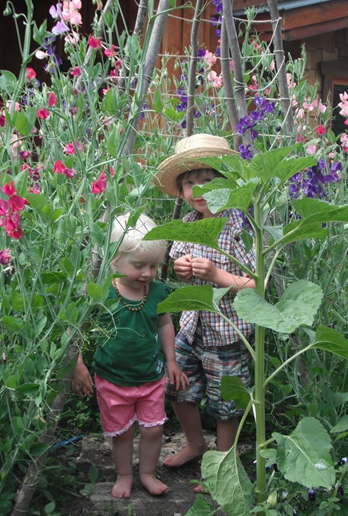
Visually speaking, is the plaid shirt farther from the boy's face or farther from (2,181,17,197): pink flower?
(2,181,17,197): pink flower

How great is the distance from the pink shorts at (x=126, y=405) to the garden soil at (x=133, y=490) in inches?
7.9

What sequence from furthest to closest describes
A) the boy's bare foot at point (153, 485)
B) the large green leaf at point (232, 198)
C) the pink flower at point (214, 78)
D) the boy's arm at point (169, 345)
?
the pink flower at point (214, 78) → the boy's arm at point (169, 345) → the boy's bare foot at point (153, 485) → the large green leaf at point (232, 198)

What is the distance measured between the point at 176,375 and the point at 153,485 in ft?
1.22

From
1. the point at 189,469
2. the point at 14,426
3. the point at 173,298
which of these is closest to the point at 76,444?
the point at 189,469

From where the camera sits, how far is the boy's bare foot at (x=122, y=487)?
7.95 feet

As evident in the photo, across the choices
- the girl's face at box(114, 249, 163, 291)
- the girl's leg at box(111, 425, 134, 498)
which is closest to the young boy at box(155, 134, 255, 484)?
the girl's face at box(114, 249, 163, 291)

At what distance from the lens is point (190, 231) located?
1832 millimetres

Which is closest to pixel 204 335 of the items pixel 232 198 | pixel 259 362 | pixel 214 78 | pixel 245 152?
pixel 245 152

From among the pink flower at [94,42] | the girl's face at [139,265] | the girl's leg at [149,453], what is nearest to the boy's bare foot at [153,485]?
the girl's leg at [149,453]

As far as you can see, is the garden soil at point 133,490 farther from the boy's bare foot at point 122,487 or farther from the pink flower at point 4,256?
the pink flower at point 4,256

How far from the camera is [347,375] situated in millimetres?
2469

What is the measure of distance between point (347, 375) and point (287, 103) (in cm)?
92

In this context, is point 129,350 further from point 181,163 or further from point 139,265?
point 181,163

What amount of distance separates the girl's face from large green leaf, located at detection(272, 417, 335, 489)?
0.74 meters
